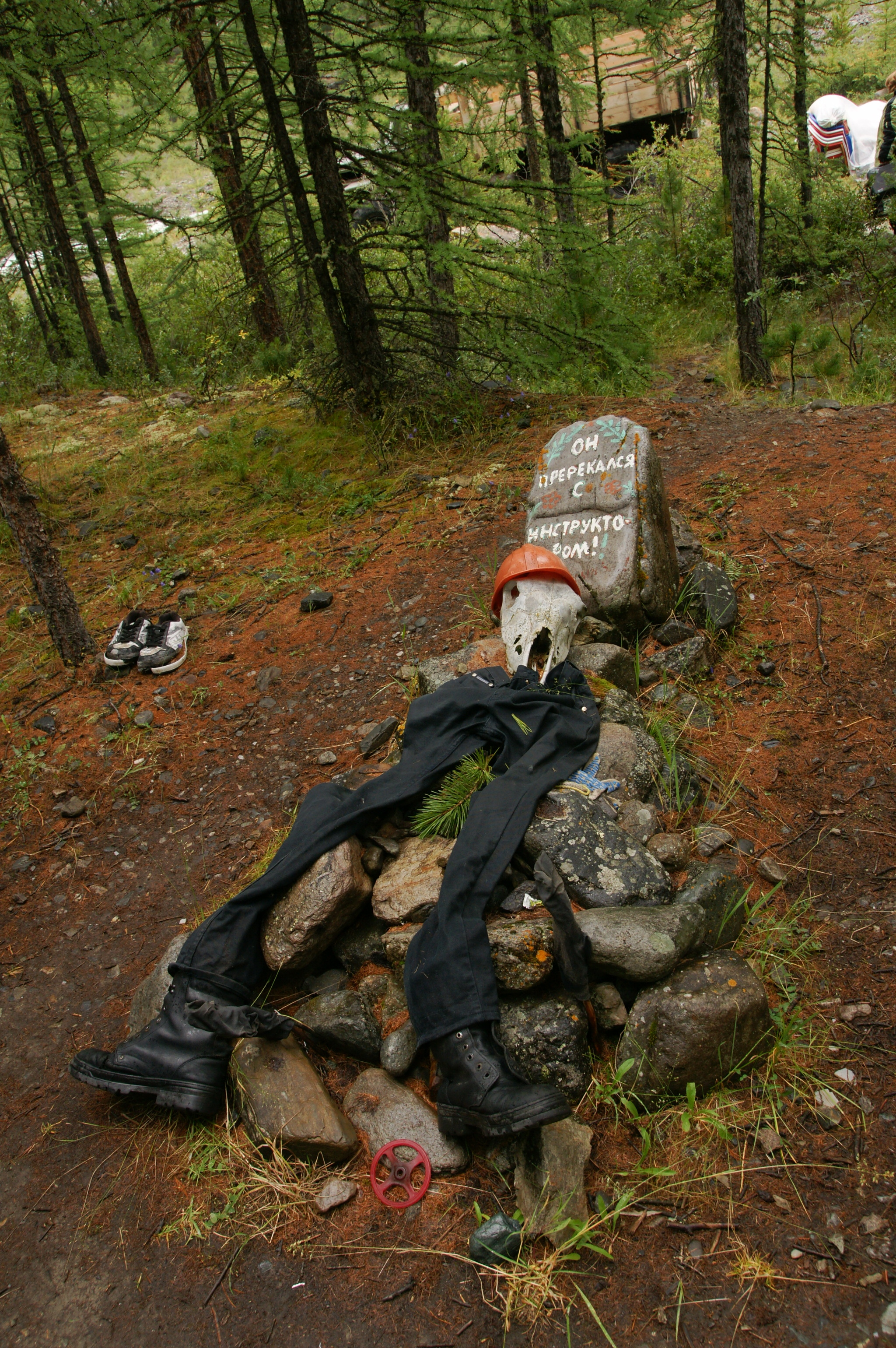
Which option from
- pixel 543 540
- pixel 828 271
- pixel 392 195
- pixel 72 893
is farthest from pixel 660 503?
pixel 828 271

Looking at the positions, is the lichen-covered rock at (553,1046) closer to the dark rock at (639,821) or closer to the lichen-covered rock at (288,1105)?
the lichen-covered rock at (288,1105)

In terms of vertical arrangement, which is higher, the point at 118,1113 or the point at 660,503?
the point at 660,503

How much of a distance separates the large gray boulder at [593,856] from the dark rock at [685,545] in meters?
2.25

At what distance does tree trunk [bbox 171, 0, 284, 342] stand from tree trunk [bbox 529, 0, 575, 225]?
306 cm

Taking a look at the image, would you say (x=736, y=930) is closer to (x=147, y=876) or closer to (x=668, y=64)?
(x=147, y=876)

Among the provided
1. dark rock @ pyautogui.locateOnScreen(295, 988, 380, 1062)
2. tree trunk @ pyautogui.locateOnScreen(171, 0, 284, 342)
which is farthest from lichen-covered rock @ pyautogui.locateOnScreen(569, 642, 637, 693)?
tree trunk @ pyautogui.locateOnScreen(171, 0, 284, 342)

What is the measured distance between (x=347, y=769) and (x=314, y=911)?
1204 millimetres

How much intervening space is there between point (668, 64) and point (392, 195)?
4.65 metres

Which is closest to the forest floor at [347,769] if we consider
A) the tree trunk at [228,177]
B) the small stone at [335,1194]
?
the small stone at [335,1194]

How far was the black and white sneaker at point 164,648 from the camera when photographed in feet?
16.5

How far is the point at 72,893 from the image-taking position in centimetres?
371

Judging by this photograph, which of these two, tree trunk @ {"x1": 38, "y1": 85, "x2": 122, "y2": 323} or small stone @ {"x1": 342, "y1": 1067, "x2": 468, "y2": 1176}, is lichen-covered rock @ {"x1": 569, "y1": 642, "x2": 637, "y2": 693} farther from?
tree trunk @ {"x1": 38, "y1": 85, "x2": 122, "y2": 323}

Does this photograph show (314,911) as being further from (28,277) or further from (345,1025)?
(28,277)

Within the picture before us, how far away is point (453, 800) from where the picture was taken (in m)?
3.31
